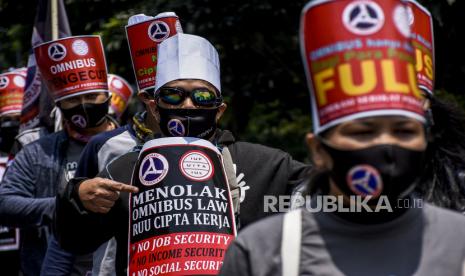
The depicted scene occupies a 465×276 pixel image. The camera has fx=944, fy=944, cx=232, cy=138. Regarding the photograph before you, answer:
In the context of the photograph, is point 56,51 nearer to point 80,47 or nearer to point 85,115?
point 80,47

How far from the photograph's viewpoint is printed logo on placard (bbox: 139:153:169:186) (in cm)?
324

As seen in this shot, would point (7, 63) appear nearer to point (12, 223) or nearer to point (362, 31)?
point (12, 223)

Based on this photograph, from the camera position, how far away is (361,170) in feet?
7.39

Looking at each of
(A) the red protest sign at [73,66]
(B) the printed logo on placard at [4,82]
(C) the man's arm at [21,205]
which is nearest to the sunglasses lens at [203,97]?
(C) the man's arm at [21,205]

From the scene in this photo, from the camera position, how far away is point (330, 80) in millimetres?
2309

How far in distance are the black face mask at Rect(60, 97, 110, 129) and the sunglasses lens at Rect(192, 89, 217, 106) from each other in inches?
76.6

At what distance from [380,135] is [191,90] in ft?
5.22

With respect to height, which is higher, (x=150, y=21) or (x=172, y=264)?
(x=150, y=21)

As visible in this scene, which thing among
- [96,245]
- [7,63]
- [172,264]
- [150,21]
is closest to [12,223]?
[150,21]

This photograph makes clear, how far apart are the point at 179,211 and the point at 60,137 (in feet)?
8.78

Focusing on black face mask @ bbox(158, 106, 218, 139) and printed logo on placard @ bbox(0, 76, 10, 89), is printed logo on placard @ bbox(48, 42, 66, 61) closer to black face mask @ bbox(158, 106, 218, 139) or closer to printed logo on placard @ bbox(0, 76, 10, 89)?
black face mask @ bbox(158, 106, 218, 139)

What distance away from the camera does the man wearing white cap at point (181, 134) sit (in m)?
3.50

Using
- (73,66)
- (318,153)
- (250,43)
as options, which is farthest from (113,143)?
(250,43)

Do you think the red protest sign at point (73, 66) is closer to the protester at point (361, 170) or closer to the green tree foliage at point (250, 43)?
the green tree foliage at point (250, 43)
